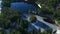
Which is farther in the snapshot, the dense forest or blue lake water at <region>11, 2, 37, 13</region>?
blue lake water at <region>11, 2, 37, 13</region>

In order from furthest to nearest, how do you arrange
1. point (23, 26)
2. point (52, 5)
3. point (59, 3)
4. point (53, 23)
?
point (59, 3)
point (52, 5)
point (53, 23)
point (23, 26)

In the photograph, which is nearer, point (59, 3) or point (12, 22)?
point (12, 22)

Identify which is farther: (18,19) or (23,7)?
(23,7)

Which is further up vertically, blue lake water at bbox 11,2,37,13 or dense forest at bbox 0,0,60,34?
dense forest at bbox 0,0,60,34

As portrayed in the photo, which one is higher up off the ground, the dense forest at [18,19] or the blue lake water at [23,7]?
the dense forest at [18,19]

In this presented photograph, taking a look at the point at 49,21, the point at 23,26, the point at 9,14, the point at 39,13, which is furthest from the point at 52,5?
the point at 23,26

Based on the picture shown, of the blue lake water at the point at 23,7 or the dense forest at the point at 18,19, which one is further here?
the blue lake water at the point at 23,7

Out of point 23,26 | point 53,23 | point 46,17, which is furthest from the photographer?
point 46,17

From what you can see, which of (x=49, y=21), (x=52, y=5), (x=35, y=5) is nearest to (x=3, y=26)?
(x=49, y=21)

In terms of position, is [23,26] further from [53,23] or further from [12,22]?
[53,23]

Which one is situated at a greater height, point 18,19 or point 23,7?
point 18,19
